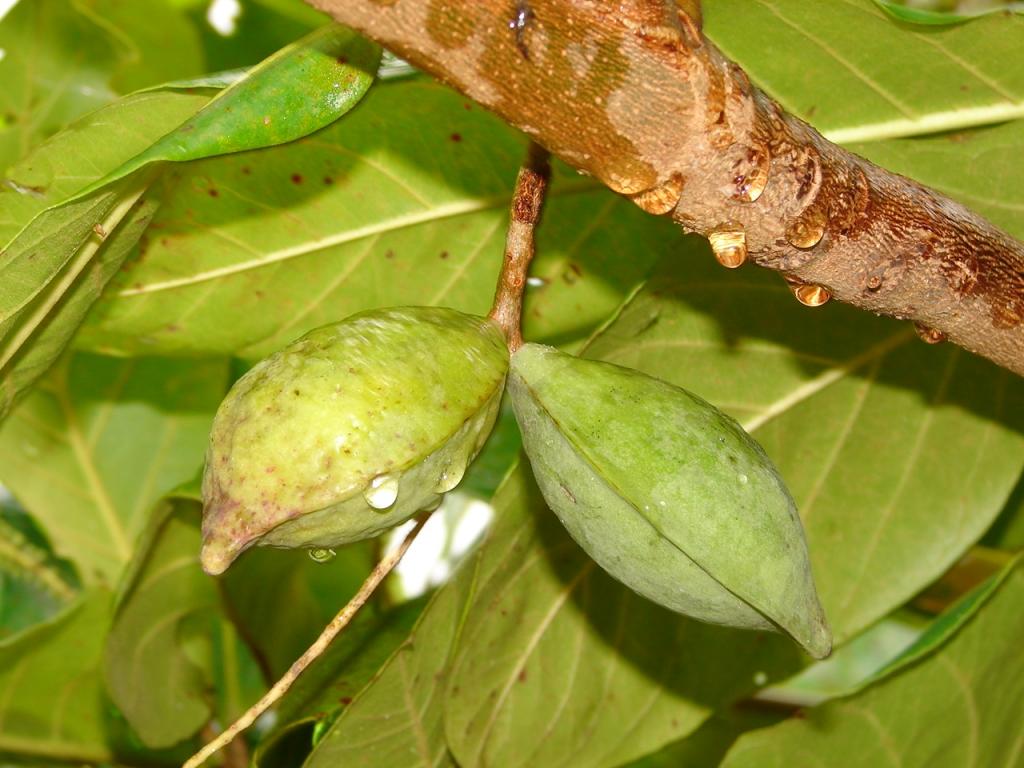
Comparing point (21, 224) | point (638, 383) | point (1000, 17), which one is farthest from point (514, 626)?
point (1000, 17)

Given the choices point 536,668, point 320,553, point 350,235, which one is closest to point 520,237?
point 320,553

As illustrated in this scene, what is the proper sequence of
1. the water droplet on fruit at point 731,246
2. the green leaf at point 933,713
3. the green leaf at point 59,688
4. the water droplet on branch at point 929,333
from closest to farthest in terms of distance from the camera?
the water droplet on fruit at point 731,246 → the water droplet on branch at point 929,333 → the green leaf at point 933,713 → the green leaf at point 59,688

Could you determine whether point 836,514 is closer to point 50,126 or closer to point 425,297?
point 425,297

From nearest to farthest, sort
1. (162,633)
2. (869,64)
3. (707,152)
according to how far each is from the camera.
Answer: (707,152), (869,64), (162,633)

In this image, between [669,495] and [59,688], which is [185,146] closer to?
[669,495]

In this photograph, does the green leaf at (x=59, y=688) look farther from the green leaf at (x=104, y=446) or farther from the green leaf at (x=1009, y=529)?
the green leaf at (x=1009, y=529)

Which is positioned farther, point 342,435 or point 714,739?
point 714,739

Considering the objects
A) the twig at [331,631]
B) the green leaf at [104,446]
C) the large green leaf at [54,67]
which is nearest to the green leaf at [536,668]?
the twig at [331,631]
